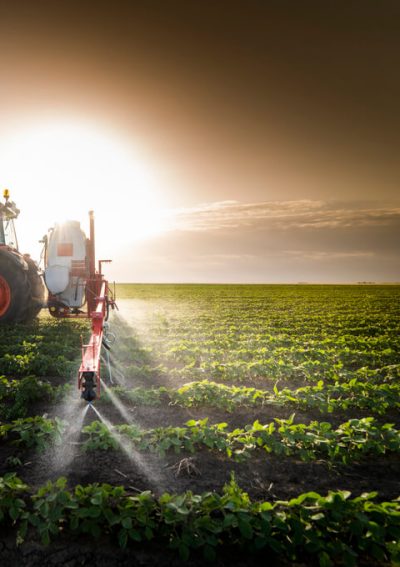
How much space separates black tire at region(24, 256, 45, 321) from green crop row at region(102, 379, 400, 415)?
21.5 feet

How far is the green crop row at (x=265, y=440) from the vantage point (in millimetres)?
4625

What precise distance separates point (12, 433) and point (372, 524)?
4126 millimetres

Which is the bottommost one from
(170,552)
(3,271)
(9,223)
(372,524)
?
(170,552)

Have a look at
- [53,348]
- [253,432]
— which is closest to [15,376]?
[53,348]

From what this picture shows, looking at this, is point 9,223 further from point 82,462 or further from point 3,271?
point 82,462

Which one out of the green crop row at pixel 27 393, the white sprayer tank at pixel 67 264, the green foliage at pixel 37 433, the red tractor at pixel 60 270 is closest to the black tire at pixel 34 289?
the red tractor at pixel 60 270

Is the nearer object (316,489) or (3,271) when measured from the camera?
(316,489)

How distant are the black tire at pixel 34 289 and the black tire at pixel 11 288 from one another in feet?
3.03

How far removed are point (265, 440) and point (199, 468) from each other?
0.85 meters

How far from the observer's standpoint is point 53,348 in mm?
9688

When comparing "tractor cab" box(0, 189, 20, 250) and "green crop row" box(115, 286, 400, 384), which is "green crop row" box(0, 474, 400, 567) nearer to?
"green crop row" box(115, 286, 400, 384)

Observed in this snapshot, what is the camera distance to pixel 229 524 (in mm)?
3102

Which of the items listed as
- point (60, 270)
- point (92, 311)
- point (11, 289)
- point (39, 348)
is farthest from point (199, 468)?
point (60, 270)

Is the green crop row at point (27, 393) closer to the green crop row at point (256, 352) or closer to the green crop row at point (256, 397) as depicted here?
the green crop row at point (256, 397)
